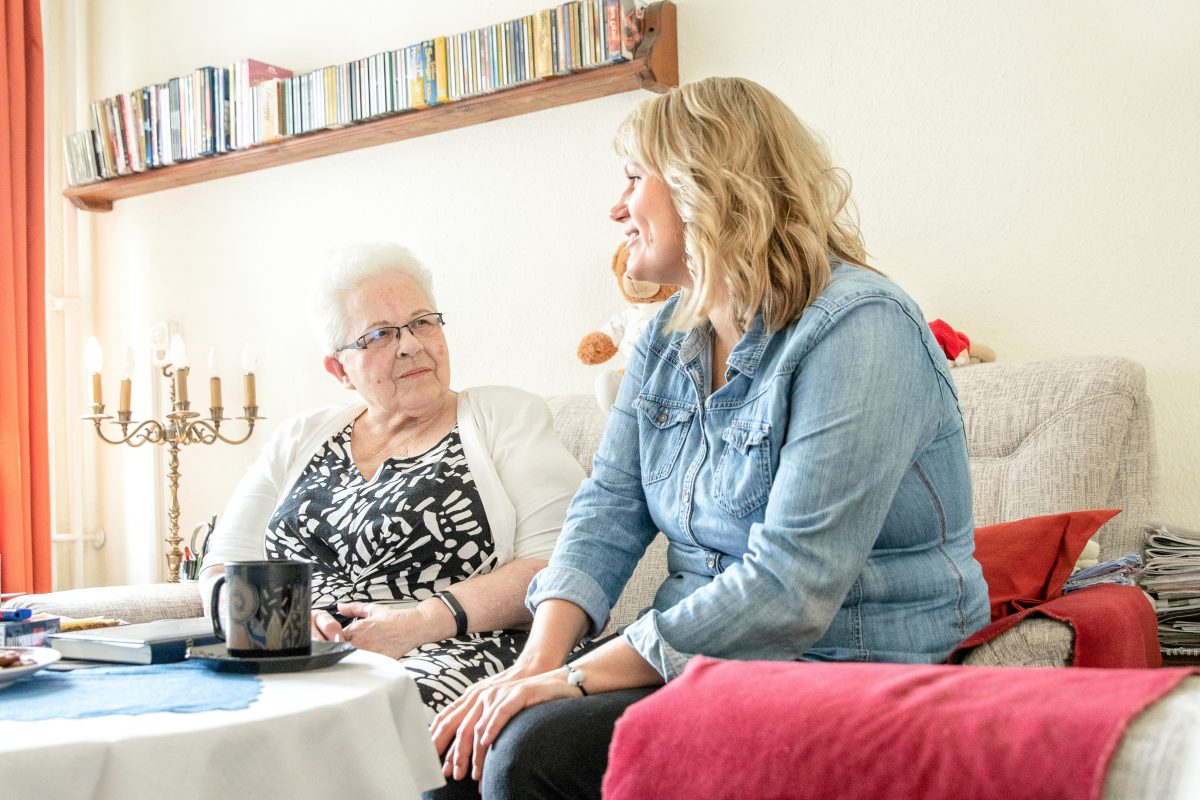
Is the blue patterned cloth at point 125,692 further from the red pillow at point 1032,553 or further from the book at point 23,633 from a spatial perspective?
the red pillow at point 1032,553

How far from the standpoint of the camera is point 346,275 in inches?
81.1

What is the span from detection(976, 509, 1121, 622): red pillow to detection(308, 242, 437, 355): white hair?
3.46 feet

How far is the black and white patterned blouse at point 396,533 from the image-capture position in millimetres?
1831

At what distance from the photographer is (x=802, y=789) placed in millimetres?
711

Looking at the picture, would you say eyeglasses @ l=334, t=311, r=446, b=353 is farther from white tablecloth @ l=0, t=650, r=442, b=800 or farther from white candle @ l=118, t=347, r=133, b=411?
white candle @ l=118, t=347, r=133, b=411

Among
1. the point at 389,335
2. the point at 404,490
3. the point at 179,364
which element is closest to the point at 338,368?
the point at 389,335

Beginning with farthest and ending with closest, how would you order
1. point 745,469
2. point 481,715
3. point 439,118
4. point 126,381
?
point 126,381 < point 439,118 < point 745,469 < point 481,715

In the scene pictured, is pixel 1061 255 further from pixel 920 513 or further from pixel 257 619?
pixel 257 619

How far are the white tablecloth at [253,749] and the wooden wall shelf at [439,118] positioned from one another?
1867 millimetres

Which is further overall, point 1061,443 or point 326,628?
point 1061,443

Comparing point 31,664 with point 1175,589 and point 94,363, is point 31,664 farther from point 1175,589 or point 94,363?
point 94,363

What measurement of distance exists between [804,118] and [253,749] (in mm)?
1951

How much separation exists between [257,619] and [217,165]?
256 centimetres

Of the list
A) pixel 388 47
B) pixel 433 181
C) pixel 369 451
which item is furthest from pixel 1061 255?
pixel 388 47
